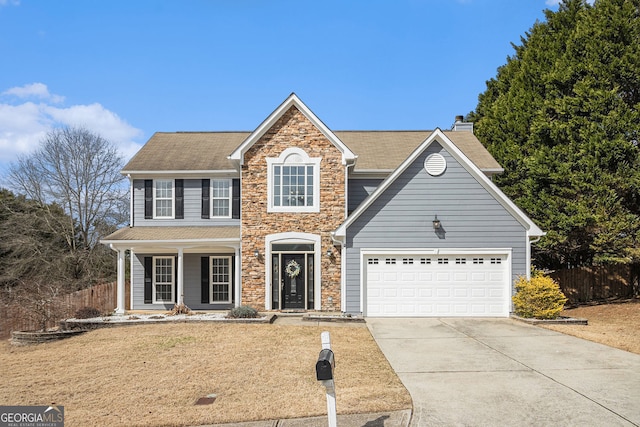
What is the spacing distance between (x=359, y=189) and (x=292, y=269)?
13.9ft

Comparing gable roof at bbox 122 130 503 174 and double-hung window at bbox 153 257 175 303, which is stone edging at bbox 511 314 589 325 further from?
double-hung window at bbox 153 257 175 303

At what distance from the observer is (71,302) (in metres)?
18.2

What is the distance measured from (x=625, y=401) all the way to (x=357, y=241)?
407 inches

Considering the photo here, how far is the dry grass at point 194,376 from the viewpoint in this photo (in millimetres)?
7336

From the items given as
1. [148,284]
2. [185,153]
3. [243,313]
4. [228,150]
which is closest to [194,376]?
[243,313]

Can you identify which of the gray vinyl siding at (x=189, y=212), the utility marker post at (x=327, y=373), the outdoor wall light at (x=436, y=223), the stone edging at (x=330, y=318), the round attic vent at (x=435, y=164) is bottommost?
the stone edging at (x=330, y=318)

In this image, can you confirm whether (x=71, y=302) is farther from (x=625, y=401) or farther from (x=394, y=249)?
(x=625, y=401)

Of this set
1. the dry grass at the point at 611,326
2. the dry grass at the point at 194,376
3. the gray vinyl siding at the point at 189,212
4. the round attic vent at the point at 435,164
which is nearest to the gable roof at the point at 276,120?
the round attic vent at the point at 435,164

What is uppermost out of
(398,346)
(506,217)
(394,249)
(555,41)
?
(555,41)

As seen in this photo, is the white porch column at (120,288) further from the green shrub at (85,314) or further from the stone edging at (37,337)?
the stone edging at (37,337)

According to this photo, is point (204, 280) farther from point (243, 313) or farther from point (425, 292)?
point (425, 292)

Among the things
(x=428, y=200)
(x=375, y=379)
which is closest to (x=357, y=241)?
(x=428, y=200)

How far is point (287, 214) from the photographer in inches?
715

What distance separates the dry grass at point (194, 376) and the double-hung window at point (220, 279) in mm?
5436
